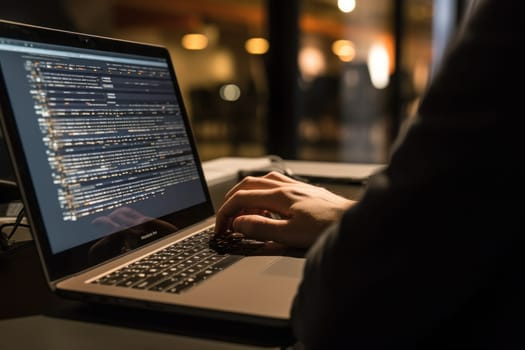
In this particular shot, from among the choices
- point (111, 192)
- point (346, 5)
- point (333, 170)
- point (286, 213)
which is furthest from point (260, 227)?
point (346, 5)

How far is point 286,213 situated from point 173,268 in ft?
0.63

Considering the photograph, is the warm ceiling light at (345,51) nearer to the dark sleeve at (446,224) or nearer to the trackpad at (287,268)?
the trackpad at (287,268)

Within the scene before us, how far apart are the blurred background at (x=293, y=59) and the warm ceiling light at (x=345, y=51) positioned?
0.05ft

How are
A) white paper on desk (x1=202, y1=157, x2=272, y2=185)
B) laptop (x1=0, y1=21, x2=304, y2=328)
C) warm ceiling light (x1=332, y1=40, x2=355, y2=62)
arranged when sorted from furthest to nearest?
warm ceiling light (x1=332, y1=40, x2=355, y2=62) < white paper on desk (x1=202, y1=157, x2=272, y2=185) < laptop (x1=0, y1=21, x2=304, y2=328)

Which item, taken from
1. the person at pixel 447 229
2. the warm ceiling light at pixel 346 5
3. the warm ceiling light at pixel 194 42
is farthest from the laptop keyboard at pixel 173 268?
the warm ceiling light at pixel 194 42

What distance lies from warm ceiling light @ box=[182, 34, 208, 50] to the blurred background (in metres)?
0.02

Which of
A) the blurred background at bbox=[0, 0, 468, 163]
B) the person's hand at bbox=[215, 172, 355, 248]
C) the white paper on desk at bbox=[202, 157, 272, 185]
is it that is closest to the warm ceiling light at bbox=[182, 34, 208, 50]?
the blurred background at bbox=[0, 0, 468, 163]

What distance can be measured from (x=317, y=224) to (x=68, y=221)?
325 mm

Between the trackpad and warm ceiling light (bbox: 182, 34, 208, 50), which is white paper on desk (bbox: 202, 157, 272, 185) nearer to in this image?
the trackpad

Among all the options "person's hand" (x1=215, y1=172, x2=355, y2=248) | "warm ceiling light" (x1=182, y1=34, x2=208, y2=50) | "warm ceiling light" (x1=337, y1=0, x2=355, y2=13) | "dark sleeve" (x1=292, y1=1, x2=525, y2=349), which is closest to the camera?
"dark sleeve" (x1=292, y1=1, x2=525, y2=349)

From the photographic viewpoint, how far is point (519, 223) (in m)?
0.45

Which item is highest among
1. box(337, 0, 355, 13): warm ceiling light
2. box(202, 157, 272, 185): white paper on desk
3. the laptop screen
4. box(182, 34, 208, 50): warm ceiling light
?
box(182, 34, 208, 50): warm ceiling light

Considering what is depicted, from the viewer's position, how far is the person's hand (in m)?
0.79

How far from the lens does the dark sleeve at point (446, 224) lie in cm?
43
